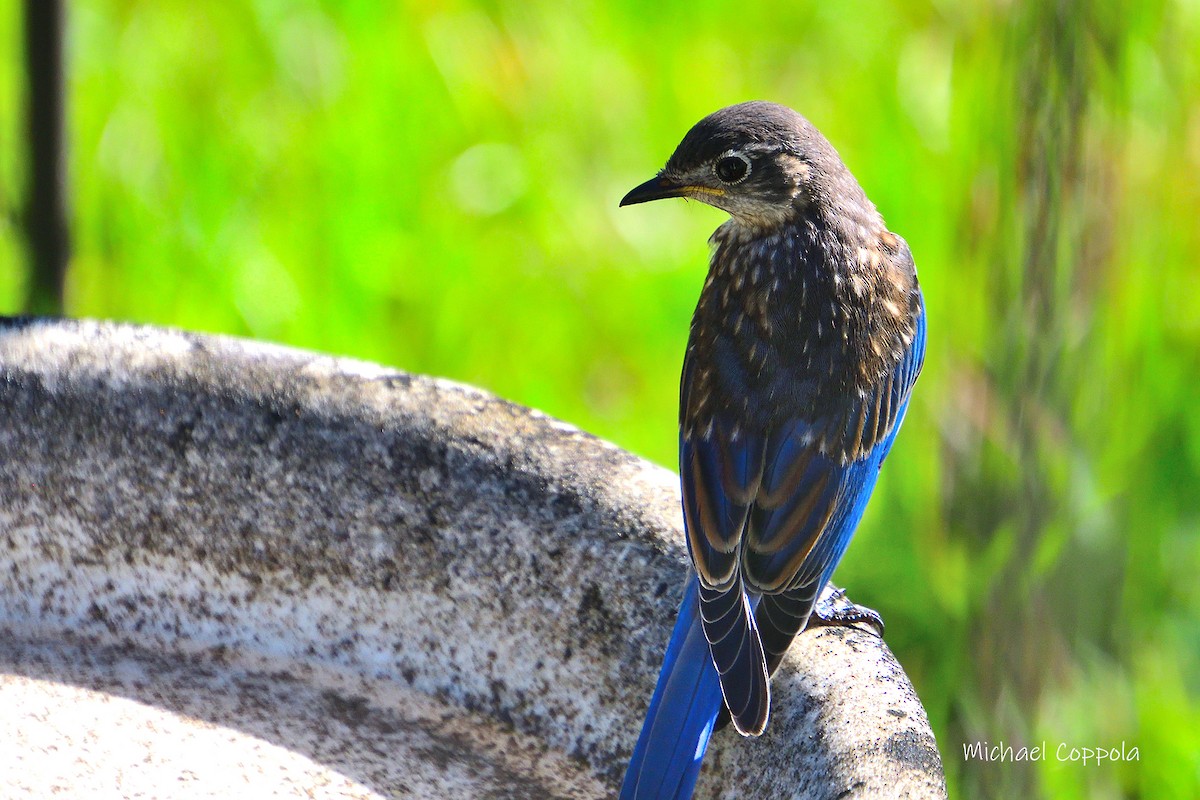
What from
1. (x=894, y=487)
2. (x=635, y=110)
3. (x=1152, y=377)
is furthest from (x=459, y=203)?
(x=1152, y=377)

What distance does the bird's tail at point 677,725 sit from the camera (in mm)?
1622

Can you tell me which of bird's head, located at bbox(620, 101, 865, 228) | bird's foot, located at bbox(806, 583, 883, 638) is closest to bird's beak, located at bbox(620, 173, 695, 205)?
bird's head, located at bbox(620, 101, 865, 228)

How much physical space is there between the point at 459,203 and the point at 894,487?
164 centimetres

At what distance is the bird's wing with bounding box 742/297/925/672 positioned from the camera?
1.95 meters

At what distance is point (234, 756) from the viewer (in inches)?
68.4

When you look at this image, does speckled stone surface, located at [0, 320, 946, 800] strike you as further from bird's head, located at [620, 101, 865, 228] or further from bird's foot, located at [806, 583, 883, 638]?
bird's head, located at [620, 101, 865, 228]

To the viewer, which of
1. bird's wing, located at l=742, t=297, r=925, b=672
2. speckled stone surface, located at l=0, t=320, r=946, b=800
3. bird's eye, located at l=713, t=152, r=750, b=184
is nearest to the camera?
speckled stone surface, located at l=0, t=320, r=946, b=800

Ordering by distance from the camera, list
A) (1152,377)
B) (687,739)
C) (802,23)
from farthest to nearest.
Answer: (802,23), (1152,377), (687,739)

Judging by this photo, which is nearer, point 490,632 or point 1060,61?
point 1060,61

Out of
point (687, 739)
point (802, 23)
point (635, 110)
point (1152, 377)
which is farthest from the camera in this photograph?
point (802, 23)

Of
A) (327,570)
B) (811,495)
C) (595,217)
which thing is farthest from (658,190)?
(595,217)

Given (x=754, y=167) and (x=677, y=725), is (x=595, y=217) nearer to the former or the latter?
(x=754, y=167)

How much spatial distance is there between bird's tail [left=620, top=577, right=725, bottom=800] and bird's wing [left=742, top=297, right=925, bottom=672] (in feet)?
0.49

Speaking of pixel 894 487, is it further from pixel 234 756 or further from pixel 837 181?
pixel 234 756
